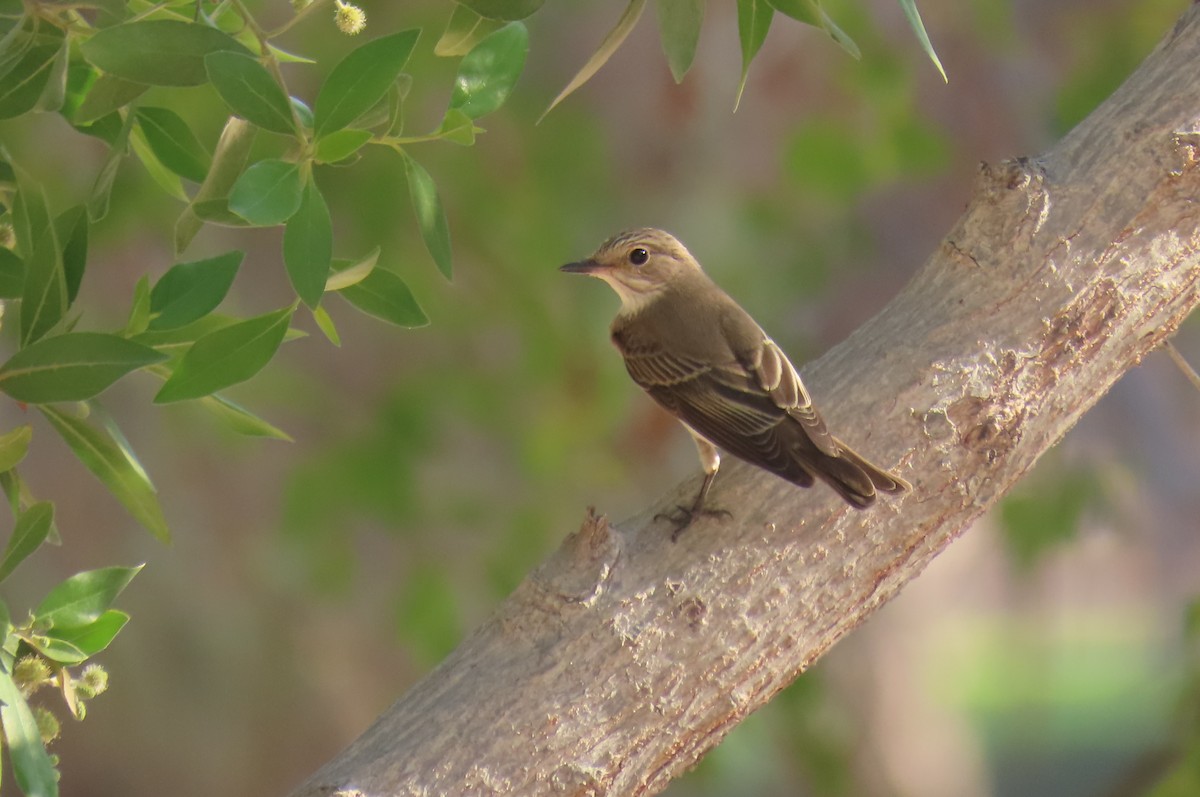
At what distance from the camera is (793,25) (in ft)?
20.3

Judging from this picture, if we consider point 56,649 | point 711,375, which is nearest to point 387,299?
point 56,649

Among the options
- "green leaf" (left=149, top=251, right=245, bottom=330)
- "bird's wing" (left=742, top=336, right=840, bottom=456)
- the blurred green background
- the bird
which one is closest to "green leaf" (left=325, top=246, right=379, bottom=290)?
"green leaf" (left=149, top=251, right=245, bottom=330)

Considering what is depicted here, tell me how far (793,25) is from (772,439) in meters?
4.18

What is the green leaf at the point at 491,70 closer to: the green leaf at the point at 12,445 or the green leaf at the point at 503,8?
the green leaf at the point at 503,8

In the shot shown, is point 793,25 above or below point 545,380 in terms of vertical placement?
above

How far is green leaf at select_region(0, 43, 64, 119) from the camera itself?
170cm

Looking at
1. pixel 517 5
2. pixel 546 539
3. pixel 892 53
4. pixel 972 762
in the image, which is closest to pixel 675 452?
pixel 546 539

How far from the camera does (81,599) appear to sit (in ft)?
5.67

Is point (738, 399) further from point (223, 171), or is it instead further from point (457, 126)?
point (223, 171)

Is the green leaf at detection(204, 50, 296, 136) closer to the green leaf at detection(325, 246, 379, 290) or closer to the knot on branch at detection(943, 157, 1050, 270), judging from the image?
the green leaf at detection(325, 246, 379, 290)

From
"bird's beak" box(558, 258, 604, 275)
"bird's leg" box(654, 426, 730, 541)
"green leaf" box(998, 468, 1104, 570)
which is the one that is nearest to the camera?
"bird's leg" box(654, 426, 730, 541)

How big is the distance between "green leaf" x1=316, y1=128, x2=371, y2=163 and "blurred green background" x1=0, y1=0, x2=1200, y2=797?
119 inches

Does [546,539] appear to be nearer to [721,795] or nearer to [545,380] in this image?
[545,380]

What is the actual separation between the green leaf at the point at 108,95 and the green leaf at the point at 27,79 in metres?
0.06
